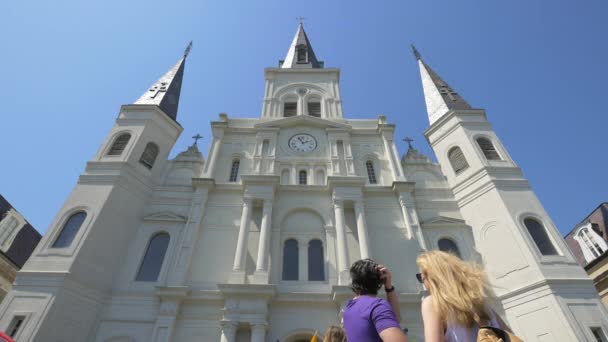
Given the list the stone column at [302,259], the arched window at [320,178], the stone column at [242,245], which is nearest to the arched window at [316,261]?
the stone column at [302,259]

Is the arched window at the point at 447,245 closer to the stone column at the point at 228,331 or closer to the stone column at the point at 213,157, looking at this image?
the stone column at the point at 228,331

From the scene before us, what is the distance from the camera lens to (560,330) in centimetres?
1153

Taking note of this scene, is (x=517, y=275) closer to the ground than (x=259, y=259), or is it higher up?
closer to the ground

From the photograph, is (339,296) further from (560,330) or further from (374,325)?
(374,325)

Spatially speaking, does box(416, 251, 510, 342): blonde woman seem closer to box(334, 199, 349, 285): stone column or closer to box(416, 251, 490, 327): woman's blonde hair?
box(416, 251, 490, 327): woman's blonde hair

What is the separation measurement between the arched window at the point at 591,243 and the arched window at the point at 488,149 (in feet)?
29.8

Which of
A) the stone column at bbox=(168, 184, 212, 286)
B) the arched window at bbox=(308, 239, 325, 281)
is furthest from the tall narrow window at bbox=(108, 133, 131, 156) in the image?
the arched window at bbox=(308, 239, 325, 281)

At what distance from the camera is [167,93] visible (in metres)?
21.8

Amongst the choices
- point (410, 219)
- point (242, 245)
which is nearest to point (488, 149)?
point (410, 219)

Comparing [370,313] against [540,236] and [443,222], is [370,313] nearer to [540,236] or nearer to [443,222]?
[443,222]

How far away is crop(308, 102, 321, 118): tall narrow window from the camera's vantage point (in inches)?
921

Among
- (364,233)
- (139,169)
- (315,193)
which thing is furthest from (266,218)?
(139,169)

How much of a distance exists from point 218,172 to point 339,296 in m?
10.0

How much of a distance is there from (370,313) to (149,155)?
60.3 feet
